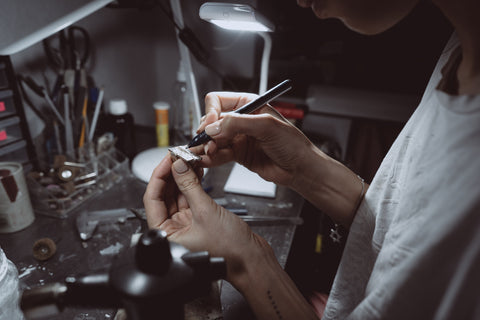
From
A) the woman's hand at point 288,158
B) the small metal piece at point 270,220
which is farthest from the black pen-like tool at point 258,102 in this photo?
the small metal piece at point 270,220

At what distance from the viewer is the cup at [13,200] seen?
0.70m

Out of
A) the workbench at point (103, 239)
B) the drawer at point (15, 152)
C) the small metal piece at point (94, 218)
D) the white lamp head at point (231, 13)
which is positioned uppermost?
the white lamp head at point (231, 13)

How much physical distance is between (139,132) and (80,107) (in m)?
0.51

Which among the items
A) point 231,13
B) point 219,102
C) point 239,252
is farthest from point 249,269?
point 231,13

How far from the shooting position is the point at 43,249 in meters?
0.67

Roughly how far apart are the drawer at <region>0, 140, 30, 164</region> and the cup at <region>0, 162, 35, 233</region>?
9cm

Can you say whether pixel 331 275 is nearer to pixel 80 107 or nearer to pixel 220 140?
pixel 220 140

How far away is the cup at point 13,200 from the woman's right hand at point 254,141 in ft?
1.48

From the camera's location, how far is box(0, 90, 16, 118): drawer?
791 millimetres

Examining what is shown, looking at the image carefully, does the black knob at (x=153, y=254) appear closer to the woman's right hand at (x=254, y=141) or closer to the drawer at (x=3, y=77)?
the woman's right hand at (x=254, y=141)

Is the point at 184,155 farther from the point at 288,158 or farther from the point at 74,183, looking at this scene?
the point at 74,183

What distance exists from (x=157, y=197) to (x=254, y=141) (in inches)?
12.1

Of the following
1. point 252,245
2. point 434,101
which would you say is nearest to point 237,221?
point 252,245

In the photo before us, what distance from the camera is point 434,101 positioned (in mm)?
483
